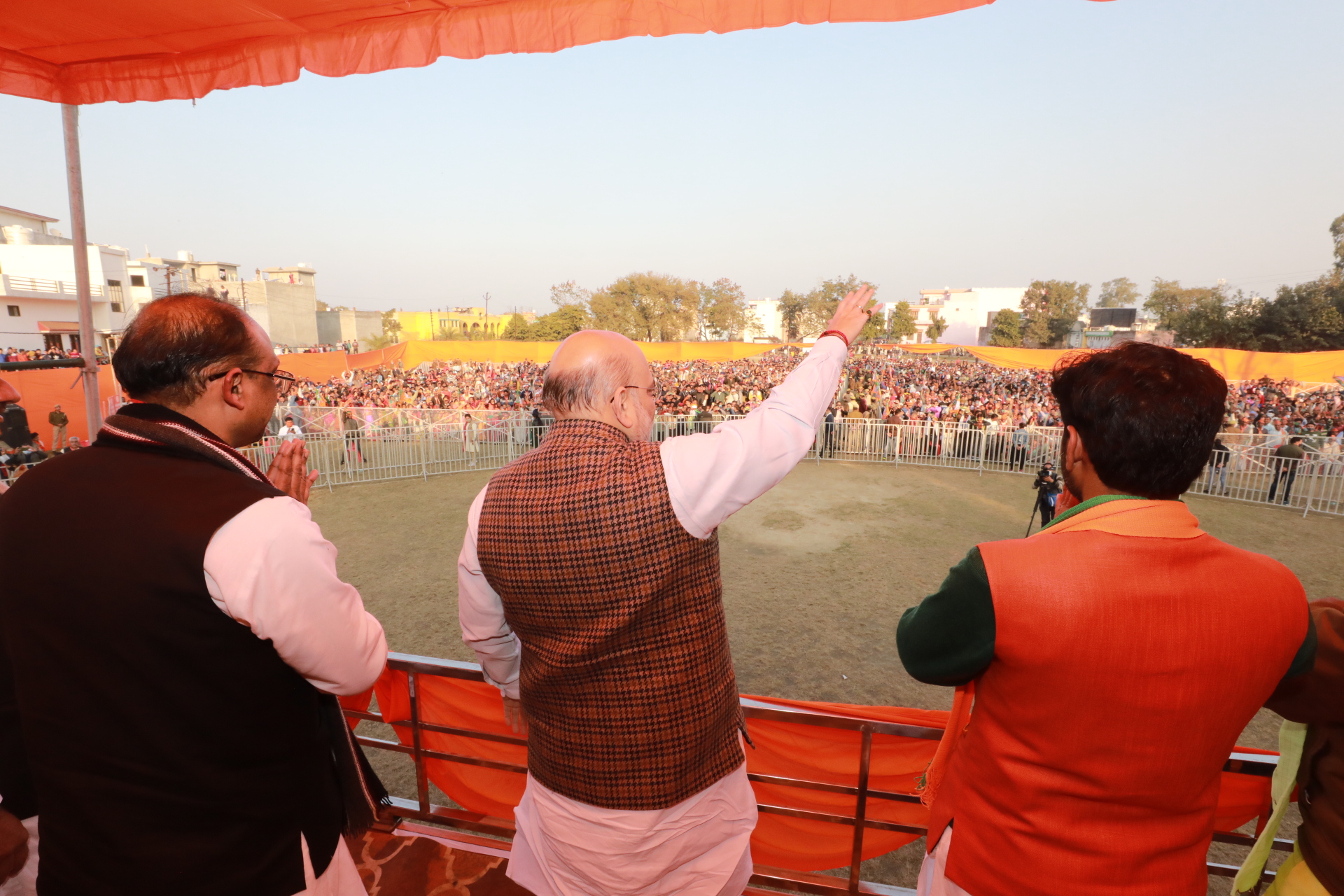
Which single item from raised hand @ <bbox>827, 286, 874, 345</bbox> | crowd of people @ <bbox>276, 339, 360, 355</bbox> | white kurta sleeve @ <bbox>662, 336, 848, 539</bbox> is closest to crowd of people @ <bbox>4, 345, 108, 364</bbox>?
white kurta sleeve @ <bbox>662, 336, 848, 539</bbox>

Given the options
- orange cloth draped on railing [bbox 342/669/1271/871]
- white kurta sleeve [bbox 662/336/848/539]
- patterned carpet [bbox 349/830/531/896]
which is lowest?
patterned carpet [bbox 349/830/531/896]

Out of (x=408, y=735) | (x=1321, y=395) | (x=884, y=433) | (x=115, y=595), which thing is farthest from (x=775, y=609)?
(x=1321, y=395)

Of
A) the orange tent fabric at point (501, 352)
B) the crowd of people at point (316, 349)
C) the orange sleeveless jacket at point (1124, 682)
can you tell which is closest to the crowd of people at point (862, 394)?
the orange tent fabric at point (501, 352)

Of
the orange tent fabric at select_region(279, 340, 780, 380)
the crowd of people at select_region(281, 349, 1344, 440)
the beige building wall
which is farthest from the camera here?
the beige building wall

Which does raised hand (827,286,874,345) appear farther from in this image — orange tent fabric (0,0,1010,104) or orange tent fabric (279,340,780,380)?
orange tent fabric (279,340,780,380)

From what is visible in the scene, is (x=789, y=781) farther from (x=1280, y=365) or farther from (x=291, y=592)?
(x=1280, y=365)

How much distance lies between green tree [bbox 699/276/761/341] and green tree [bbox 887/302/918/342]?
1719 centimetres

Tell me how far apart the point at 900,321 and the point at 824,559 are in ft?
221

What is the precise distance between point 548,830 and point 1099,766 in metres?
1.25

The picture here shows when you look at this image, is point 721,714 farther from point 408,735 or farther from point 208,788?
point 408,735

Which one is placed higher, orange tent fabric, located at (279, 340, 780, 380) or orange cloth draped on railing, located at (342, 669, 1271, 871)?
orange tent fabric, located at (279, 340, 780, 380)

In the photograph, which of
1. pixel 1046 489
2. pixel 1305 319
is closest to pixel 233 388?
pixel 1046 489

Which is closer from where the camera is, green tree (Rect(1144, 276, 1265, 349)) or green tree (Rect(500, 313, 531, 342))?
green tree (Rect(1144, 276, 1265, 349))

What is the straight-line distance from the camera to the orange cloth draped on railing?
203cm
